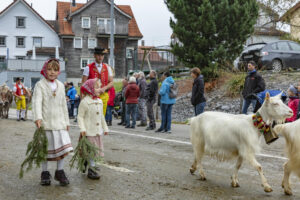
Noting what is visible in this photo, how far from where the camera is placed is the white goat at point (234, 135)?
5727 mm

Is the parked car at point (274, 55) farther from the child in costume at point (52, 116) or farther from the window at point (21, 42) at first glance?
the window at point (21, 42)

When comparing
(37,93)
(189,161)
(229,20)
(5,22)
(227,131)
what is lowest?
(189,161)

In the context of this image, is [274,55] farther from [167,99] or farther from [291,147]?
[291,147]

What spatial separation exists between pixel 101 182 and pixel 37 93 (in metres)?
1.60

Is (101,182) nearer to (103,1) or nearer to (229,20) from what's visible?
(229,20)

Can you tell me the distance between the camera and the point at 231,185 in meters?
5.93

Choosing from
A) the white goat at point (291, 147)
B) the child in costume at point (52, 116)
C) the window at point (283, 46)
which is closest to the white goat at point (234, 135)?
the white goat at point (291, 147)

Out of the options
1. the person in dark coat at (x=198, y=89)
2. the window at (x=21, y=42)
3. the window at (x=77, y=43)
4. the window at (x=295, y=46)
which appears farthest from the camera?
the window at (x=21, y=42)

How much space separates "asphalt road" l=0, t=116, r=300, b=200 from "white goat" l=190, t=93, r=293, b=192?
0.34 metres

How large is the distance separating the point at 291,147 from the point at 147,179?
2184 millimetres

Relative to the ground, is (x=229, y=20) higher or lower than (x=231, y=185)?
higher

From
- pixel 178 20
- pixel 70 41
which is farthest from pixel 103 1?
pixel 178 20

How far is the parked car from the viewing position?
19.0m

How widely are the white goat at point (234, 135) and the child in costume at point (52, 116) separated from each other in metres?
2.06
